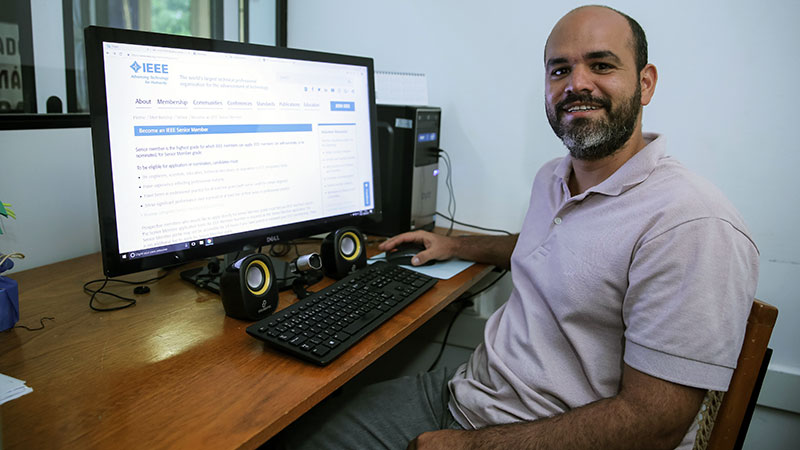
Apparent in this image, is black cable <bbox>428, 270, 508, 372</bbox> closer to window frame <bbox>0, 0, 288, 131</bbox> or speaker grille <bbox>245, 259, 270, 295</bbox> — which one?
speaker grille <bbox>245, 259, 270, 295</bbox>

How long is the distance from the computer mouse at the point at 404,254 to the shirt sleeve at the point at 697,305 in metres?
0.63

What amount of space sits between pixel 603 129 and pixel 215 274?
909 millimetres

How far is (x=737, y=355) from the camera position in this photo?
0.85 meters

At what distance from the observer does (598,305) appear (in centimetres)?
100

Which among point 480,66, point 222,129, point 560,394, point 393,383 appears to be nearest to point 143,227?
point 222,129

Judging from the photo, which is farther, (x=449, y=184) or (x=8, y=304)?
(x=449, y=184)

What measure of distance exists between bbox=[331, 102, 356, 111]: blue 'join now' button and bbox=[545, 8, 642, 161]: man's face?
20.0 inches

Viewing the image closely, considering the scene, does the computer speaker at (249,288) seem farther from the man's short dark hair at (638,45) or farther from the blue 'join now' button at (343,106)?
the man's short dark hair at (638,45)

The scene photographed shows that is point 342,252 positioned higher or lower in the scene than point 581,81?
lower

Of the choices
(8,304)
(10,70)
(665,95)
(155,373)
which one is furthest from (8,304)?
(665,95)

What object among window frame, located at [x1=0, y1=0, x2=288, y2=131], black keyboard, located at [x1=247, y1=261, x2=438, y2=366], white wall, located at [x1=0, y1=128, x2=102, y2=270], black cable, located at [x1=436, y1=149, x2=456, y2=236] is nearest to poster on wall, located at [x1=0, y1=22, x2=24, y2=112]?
window frame, located at [x1=0, y1=0, x2=288, y2=131]

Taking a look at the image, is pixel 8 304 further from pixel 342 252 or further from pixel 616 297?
pixel 616 297

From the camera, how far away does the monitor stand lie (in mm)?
1190

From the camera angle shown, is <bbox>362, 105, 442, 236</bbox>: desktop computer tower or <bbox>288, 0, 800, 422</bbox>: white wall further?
<bbox>362, 105, 442, 236</bbox>: desktop computer tower
